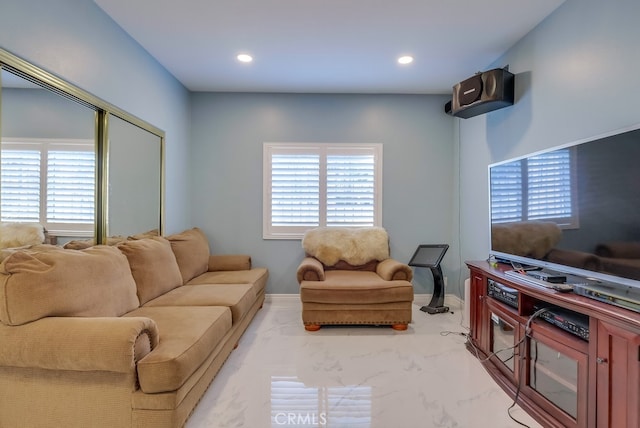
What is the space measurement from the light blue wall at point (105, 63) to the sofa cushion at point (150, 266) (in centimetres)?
84

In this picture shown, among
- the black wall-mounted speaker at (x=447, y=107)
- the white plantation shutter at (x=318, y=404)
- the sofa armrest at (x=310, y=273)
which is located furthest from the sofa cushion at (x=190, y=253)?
the black wall-mounted speaker at (x=447, y=107)

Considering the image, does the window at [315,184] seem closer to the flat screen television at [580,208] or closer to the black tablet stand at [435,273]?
the black tablet stand at [435,273]

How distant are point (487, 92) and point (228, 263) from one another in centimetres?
323

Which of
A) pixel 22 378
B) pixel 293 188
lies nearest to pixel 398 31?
pixel 293 188

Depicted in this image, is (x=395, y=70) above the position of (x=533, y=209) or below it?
above

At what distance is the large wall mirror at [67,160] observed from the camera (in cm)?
163

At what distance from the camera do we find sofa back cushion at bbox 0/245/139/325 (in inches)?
56.3

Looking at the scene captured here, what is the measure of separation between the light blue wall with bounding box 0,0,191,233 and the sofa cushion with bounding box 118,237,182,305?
2.74ft

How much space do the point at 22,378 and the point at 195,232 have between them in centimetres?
212

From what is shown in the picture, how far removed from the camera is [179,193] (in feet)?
11.8

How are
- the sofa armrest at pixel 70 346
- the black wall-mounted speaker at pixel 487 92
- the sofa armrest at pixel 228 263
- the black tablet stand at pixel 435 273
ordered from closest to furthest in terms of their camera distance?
the sofa armrest at pixel 70 346 → the black wall-mounted speaker at pixel 487 92 → the black tablet stand at pixel 435 273 → the sofa armrest at pixel 228 263

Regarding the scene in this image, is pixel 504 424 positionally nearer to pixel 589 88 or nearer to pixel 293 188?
pixel 589 88

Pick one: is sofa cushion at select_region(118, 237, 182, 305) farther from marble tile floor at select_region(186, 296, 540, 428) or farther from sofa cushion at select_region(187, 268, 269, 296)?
marble tile floor at select_region(186, 296, 540, 428)

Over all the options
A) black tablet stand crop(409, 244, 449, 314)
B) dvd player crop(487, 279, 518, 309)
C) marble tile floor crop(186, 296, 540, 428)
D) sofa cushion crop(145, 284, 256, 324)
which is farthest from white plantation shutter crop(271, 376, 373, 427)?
black tablet stand crop(409, 244, 449, 314)
